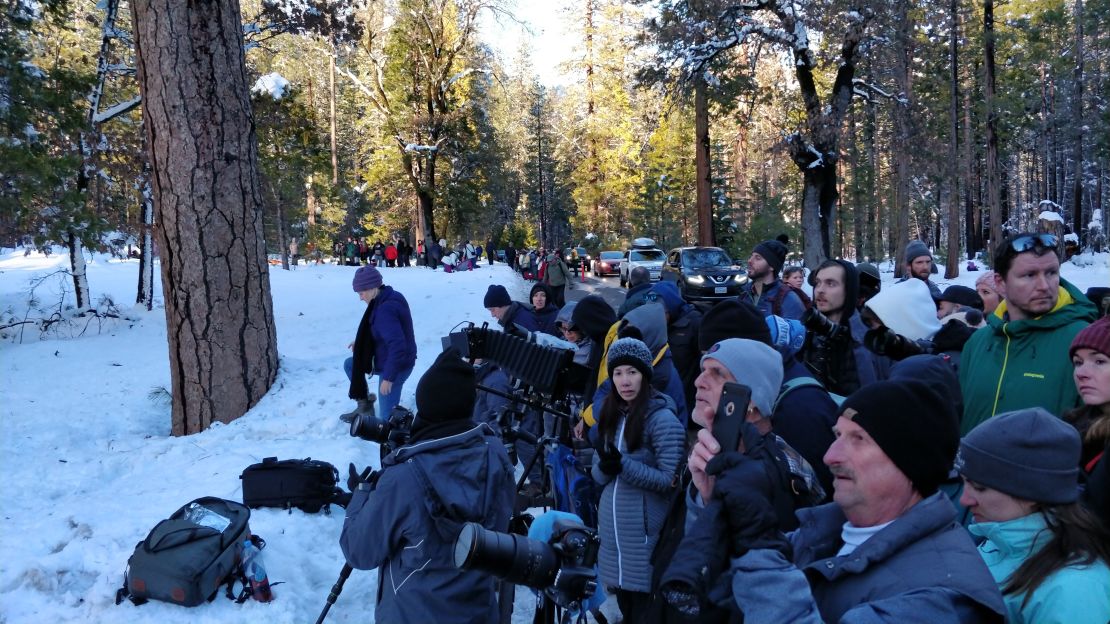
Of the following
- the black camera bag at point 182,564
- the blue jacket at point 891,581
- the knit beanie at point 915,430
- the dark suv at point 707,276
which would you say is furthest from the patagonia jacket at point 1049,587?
the dark suv at point 707,276

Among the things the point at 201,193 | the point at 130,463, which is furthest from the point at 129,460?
the point at 201,193

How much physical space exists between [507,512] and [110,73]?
55.1 ft

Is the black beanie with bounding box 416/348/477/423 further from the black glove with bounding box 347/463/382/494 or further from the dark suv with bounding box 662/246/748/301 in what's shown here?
the dark suv with bounding box 662/246/748/301

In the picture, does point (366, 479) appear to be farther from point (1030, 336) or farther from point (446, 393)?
point (1030, 336)

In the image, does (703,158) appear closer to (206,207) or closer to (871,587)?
(206,207)

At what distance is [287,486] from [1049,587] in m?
5.02

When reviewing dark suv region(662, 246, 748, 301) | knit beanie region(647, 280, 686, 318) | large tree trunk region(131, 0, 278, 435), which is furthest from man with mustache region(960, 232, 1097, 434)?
dark suv region(662, 246, 748, 301)

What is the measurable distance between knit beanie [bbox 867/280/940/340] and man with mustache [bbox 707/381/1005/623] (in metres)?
2.55

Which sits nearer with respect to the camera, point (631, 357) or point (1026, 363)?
point (1026, 363)

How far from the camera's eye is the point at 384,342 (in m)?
7.26

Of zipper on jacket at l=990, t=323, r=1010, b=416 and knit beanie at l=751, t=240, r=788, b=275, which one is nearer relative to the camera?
zipper on jacket at l=990, t=323, r=1010, b=416

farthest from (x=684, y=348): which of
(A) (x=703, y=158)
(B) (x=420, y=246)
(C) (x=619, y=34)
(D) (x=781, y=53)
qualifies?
(C) (x=619, y=34)

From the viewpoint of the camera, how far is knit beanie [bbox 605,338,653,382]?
3.95m

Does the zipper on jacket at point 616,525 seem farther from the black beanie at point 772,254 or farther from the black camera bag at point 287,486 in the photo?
the black beanie at point 772,254
